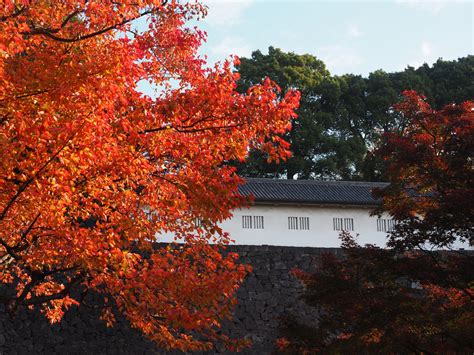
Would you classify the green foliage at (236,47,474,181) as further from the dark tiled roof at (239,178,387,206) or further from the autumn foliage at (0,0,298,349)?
the autumn foliage at (0,0,298,349)

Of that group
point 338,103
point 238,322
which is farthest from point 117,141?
point 338,103

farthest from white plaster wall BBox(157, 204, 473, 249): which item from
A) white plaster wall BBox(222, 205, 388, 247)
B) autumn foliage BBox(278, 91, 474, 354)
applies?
autumn foliage BBox(278, 91, 474, 354)

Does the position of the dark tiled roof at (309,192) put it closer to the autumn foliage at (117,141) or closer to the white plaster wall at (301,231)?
the white plaster wall at (301,231)

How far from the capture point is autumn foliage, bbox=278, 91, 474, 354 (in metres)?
10.3

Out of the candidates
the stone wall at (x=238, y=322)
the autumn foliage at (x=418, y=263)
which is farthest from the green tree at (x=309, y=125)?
the autumn foliage at (x=418, y=263)

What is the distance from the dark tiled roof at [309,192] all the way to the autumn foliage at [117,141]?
15.2 meters

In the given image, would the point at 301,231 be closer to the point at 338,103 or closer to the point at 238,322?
the point at 238,322

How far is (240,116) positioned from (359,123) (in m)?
32.6

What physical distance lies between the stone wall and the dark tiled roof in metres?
6.65

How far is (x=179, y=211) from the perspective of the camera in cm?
994

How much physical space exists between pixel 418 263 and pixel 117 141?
526cm

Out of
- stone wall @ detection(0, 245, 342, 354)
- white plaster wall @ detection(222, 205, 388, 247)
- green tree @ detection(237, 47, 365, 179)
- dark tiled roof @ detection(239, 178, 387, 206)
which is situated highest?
green tree @ detection(237, 47, 365, 179)

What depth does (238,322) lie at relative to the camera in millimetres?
17734

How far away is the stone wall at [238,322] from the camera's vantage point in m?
16.2
